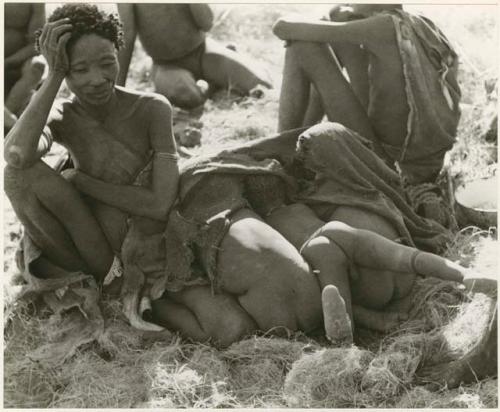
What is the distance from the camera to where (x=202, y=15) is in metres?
7.17

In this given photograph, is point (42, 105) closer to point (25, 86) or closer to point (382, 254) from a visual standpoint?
point (382, 254)

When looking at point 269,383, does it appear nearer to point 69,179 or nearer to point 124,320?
point 124,320

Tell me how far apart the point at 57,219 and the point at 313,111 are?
67.2 inches

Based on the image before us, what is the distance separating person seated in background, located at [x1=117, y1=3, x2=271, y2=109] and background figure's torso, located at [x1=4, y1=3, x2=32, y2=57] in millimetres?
965

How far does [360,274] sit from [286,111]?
148cm

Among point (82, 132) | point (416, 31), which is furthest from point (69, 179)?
point (416, 31)

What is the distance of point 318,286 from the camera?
3916 millimetres

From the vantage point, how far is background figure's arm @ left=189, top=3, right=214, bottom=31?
7105 millimetres

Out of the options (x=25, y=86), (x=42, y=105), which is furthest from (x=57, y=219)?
(x=25, y=86)

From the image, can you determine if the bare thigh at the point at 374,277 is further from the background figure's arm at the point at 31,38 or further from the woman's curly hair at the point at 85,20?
the background figure's arm at the point at 31,38

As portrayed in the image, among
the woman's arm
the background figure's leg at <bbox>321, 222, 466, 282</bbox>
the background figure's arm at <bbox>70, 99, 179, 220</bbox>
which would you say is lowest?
the background figure's leg at <bbox>321, 222, 466, 282</bbox>

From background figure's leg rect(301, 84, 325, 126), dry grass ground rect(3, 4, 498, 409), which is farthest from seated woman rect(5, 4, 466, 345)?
background figure's leg rect(301, 84, 325, 126)

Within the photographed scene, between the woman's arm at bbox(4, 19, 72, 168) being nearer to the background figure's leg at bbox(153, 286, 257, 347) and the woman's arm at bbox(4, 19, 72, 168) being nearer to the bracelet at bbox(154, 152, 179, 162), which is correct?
the bracelet at bbox(154, 152, 179, 162)

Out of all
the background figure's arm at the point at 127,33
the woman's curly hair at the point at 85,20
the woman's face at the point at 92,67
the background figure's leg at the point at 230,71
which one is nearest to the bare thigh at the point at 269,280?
the woman's face at the point at 92,67
